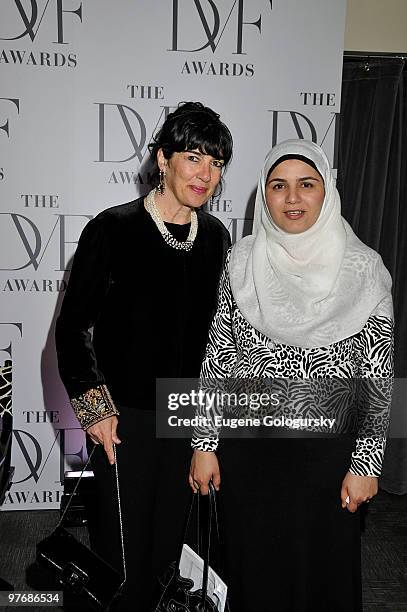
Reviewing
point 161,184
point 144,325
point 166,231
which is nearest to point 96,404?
point 144,325

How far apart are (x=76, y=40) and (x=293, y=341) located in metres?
1.69

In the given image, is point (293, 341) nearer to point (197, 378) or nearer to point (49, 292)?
point (197, 378)

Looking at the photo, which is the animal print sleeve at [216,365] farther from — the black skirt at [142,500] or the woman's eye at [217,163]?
the woman's eye at [217,163]

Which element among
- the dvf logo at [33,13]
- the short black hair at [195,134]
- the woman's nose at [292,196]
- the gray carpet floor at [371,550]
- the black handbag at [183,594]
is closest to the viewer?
the black handbag at [183,594]

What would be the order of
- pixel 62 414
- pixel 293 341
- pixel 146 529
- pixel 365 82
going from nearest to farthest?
pixel 293 341 → pixel 146 529 → pixel 62 414 → pixel 365 82

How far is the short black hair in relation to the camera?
1758 millimetres

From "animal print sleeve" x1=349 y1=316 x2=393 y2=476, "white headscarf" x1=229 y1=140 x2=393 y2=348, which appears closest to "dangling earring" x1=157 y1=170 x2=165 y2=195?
"white headscarf" x1=229 y1=140 x2=393 y2=348

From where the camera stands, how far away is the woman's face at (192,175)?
1777 mm

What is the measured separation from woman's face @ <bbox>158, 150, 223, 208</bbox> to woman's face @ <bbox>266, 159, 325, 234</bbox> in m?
0.20

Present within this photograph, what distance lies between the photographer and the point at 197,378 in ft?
6.20

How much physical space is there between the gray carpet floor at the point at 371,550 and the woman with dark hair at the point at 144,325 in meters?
0.64

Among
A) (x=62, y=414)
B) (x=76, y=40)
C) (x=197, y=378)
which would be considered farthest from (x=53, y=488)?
(x=76, y=40)

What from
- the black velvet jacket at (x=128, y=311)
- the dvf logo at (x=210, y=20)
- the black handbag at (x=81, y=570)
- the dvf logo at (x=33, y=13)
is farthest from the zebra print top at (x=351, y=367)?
the dvf logo at (x=33, y=13)

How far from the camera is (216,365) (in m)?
1.72
